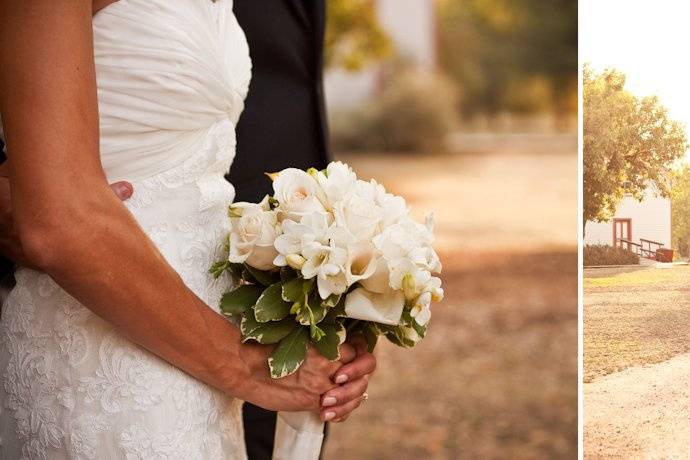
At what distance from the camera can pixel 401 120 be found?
48.3ft

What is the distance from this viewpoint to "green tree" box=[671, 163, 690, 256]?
5.53ft

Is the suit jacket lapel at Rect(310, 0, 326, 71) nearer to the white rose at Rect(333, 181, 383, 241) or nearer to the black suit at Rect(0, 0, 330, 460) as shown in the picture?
the black suit at Rect(0, 0, 330, 460)

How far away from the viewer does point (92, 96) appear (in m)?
1.39

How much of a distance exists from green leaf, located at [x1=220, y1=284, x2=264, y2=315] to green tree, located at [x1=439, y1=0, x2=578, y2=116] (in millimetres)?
14961

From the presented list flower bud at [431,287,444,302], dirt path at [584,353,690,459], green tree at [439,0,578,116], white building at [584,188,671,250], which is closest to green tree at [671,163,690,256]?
white building at [584,188,671,250]

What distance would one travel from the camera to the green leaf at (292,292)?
61.2 inches

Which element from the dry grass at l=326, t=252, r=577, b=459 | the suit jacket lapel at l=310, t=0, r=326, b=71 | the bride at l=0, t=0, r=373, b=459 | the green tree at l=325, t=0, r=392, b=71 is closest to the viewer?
the bride at l=0, t=0, r=373, b=459

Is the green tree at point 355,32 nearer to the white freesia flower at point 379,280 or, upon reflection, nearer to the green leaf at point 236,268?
the green leaf at point 236,268

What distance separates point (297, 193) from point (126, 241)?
29cm

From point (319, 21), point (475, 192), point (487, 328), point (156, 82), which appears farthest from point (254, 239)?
point (475, 192)

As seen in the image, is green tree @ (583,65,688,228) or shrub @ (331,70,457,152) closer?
green tree @ (583,65,688,228)

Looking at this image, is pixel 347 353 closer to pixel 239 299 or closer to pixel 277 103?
pixel 239 299

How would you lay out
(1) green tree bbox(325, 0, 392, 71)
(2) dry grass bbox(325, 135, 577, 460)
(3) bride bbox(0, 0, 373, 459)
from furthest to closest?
(1) green tree bbox(325, 0, 392, 71)
(2) dry grass bbox(325, 135, 577, 460)
(3) bride bbox(0, 0, 373, 459)

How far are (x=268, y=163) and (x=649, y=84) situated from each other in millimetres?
1184
